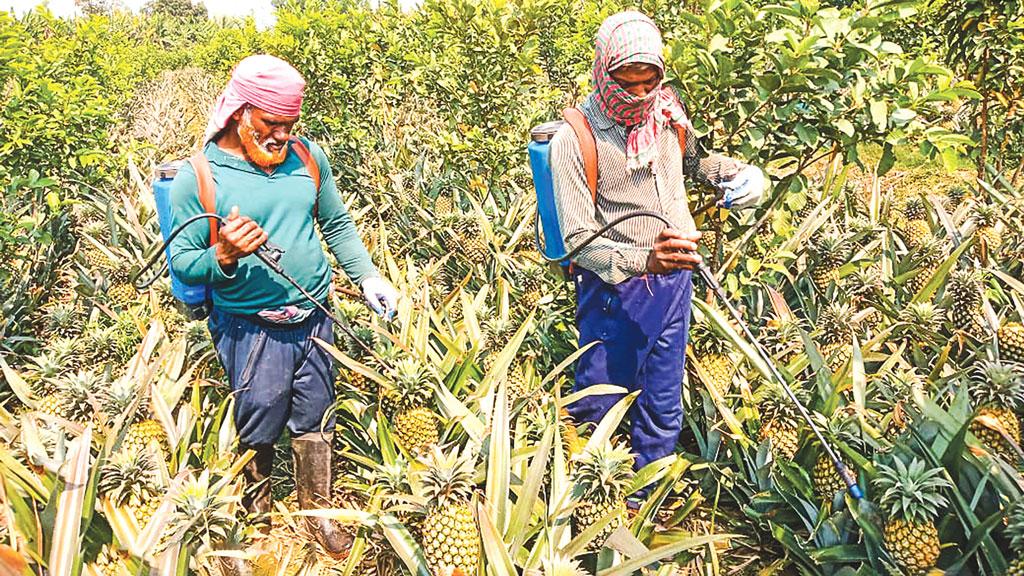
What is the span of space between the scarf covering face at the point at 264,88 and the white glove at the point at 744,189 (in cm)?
154

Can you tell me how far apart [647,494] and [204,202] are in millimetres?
2004

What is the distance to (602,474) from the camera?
6.85ft

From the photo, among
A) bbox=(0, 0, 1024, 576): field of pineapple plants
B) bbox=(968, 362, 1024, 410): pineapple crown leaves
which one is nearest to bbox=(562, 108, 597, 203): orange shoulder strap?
bbox=(0, 0, 1024, 576): field of pineapple plants

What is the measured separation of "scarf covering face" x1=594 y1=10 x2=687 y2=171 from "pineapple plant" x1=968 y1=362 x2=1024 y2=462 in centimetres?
132

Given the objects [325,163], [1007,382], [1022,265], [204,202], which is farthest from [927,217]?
[204,202]

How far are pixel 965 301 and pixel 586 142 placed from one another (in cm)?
211

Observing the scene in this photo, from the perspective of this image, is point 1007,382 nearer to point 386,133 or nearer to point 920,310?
point 920,310

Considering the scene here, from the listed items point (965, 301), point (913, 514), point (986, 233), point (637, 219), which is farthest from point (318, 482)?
point (986, 233)

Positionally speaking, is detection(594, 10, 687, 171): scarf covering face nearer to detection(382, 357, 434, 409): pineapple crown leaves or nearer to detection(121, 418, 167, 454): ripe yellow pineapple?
detection(382, 357, 434, 409): pineapple crown leaves

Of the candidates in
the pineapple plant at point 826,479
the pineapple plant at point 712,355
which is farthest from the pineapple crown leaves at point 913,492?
the pineapple plant at point 712,355

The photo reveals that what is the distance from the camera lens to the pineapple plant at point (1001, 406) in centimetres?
213

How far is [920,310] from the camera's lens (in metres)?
3.08

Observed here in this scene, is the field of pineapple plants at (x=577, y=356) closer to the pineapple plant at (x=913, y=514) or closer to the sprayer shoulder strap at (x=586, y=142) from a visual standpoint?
the pineapple plant at (x=913, y=514)

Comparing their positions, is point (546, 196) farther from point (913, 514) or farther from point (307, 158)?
point (913, 514)
